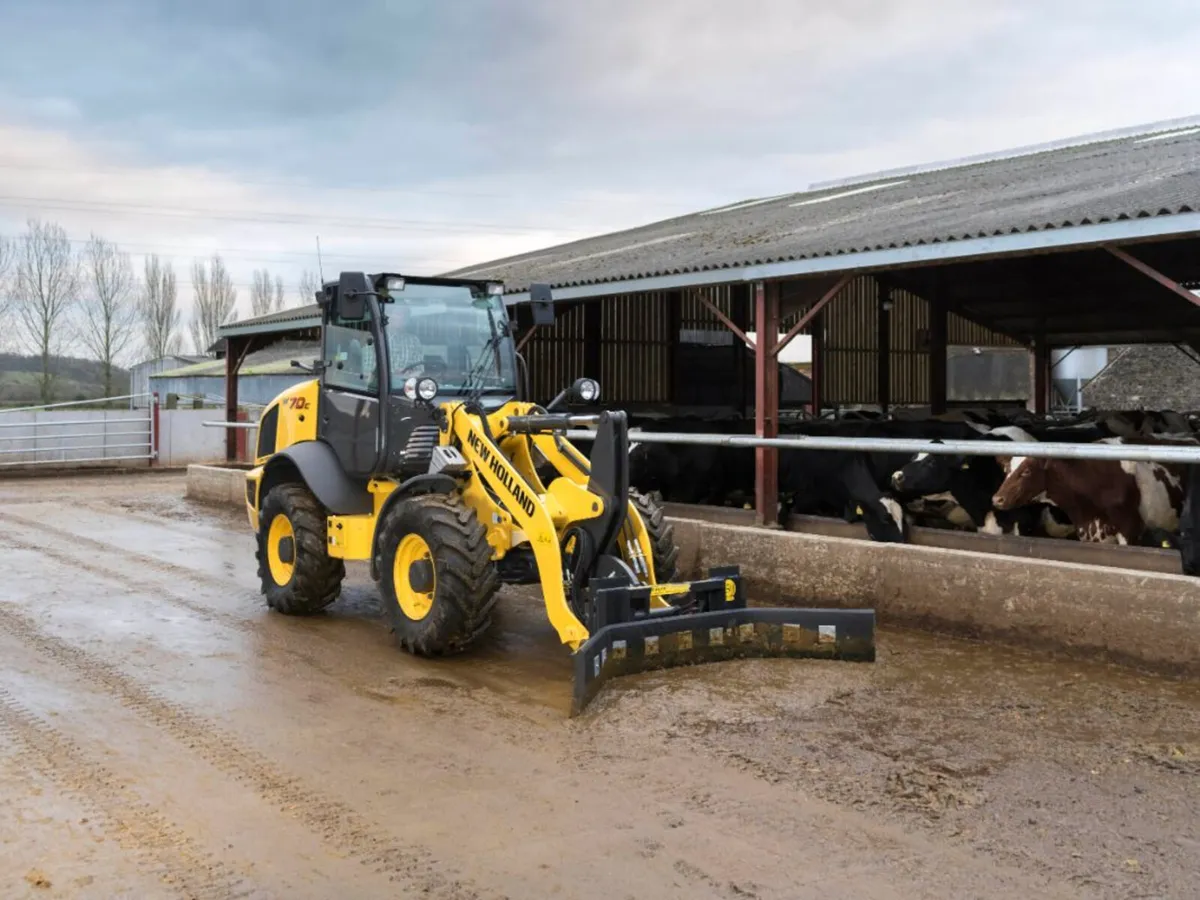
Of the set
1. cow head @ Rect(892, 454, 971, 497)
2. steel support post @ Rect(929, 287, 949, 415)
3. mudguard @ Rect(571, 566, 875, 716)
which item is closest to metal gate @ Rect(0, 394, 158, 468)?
steel support post @ Rect(929, 287, 949, 415)

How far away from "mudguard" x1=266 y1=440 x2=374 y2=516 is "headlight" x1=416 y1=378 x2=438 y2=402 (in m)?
1.23

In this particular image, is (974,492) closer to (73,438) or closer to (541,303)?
(541,303)

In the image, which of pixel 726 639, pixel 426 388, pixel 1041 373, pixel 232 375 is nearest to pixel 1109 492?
pixel 726 639

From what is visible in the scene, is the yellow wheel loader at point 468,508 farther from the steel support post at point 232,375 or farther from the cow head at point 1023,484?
the steel support post at point 232,375

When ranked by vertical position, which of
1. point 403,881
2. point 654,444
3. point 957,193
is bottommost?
point 403,881

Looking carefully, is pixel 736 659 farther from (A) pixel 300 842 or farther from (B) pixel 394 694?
(A) pixel 300 842

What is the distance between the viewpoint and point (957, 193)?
1323 centimetres

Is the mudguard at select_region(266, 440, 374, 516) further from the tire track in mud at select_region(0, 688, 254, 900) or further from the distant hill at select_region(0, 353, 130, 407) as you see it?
the distant hill at select_region(0, 353, 130, 407)

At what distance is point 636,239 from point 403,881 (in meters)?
15.1

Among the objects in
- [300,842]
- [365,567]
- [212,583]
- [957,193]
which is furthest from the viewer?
[957,193]

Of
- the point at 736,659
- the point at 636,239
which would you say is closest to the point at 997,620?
the point at 736,659

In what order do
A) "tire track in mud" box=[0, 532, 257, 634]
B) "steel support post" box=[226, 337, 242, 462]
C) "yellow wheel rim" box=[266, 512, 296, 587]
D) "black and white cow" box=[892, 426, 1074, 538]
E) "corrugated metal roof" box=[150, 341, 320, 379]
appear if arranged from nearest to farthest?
1. "tire track in mud" box=[0, 532, 257, 634]
2. "yellow wheel rim" box=[266, 512, 296, 587]
3. "black and white cow" box=[892, 426, 1074, 538]
4. "steel support post" box=[226, 337, 242, 462]
5. "corrugated metal roof" box=[150, 341, 320, 379]

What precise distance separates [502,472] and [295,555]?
86.5 inches

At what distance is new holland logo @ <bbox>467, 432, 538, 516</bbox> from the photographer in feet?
22.0
